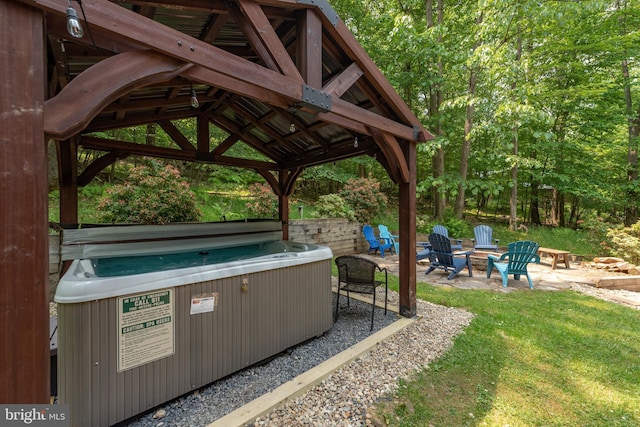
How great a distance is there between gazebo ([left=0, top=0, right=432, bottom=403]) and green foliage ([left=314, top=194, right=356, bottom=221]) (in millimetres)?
3728

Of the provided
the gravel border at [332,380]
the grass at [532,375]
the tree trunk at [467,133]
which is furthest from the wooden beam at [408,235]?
the tree trunk at [467,133]

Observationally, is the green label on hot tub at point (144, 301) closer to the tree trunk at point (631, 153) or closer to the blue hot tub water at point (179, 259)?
the blue hot tub water at point (179, 259)

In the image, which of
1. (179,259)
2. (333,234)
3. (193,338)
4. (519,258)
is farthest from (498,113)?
(193,338)

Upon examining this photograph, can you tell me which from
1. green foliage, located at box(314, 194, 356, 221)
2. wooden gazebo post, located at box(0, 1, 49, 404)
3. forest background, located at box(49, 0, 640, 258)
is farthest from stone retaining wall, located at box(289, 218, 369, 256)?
wooden gazebo post, located at box(0, 1, 49, 404)

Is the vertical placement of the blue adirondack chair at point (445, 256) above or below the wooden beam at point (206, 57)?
below

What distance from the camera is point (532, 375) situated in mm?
2477

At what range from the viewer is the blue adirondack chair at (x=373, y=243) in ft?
25.0

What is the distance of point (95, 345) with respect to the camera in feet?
5.73

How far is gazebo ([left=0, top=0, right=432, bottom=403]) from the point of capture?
45.8 inches

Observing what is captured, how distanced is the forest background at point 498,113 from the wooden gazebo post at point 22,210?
5.18 metres

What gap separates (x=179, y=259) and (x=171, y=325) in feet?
8.65

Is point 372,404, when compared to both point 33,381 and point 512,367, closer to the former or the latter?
point 512,367

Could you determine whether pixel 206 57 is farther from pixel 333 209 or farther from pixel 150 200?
pixel 333 209

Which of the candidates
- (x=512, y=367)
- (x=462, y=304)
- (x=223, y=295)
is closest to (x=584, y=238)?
(x=462, y=304)
